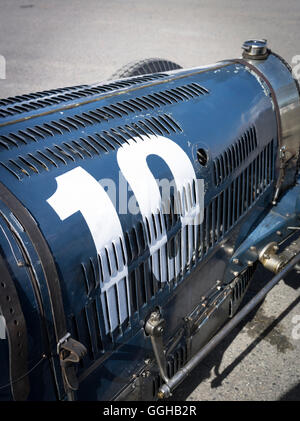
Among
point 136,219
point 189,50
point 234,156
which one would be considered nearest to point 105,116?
point 136,219

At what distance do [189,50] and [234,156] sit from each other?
6.47 meters

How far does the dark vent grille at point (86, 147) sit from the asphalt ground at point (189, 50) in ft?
4.76

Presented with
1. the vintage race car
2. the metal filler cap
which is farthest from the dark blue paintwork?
the metal filler cap

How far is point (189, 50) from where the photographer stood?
26.0ft

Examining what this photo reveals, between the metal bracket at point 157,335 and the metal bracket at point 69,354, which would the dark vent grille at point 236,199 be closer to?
the metal bracket at point 157,335

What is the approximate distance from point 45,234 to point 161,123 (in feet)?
2.62

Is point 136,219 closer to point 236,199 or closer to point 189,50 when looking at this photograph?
point 236,199

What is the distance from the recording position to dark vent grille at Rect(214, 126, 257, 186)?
1.97 metres

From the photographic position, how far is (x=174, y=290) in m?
1.86

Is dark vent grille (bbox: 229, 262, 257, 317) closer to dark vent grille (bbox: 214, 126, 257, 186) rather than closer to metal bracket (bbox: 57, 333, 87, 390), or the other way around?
dark vent grille (bbox: 214, 126, 257, 186)

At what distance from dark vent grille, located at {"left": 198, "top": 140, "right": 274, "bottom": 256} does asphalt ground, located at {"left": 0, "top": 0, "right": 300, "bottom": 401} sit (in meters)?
0.86

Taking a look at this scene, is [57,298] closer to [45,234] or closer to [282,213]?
[45,234]
